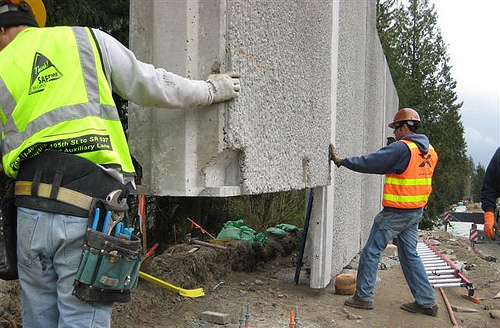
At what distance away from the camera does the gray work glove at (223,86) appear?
273cm

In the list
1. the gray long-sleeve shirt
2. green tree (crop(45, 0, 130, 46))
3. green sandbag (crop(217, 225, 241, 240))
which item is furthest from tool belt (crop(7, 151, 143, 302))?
green sandbag (crop(217, 225, 241, 240))

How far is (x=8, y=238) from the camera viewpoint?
207 centimetres

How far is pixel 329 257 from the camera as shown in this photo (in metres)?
5.27

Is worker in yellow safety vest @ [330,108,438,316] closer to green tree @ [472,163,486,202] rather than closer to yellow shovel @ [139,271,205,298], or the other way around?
yellow shovel @ [139,271,205,298]

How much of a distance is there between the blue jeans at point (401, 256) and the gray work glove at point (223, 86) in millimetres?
2840

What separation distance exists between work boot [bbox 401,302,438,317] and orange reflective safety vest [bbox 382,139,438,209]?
3.20 feet

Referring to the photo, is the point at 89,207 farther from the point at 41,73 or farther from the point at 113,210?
the point at 41,73

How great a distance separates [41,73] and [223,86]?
3.49ft

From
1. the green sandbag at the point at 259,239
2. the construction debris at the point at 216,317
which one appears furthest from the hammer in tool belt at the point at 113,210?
the green sandbag at the point at 259,239

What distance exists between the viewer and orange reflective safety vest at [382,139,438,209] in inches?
199

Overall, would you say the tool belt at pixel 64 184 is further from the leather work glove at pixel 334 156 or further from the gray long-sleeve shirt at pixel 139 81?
the leather work glove at pixel 334 156

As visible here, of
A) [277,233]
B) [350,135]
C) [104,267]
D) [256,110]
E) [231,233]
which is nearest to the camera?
[104,267]

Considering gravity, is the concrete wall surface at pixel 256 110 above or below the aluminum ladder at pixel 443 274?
above

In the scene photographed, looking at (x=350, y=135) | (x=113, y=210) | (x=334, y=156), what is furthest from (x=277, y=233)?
(x=113, y=210)
